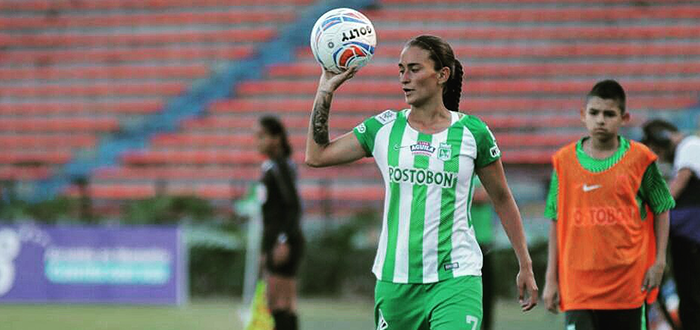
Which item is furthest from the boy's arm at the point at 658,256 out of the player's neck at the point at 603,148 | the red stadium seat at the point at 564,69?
the red stadium seat at the point at 564,69

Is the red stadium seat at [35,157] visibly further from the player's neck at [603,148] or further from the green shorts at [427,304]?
the green shorts at [427,304]

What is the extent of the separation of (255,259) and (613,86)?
10536 mm

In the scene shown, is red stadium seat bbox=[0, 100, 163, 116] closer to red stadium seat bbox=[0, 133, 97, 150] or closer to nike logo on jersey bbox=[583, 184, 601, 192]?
red stadium seat bbox=[0, 133, 97, 150]

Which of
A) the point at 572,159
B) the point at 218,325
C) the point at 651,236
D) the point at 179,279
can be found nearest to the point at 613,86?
the point at 572,159

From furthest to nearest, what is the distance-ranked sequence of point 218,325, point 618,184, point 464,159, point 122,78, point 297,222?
1. point 122,78
2. point 218,325
3. point 297,222
4. point 618,184
5. point 464,159

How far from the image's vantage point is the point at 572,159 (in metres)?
6.38

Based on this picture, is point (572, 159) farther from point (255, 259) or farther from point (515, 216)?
point (255, 259)

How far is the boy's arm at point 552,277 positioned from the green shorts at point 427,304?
1.35 meters

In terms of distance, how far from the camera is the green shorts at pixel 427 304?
16.3ft

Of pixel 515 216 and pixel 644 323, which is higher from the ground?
pixel 515 216

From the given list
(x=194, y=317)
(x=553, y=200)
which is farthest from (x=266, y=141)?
(x=194, y=317)

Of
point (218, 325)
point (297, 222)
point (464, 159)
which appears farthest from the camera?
point (218, 325)

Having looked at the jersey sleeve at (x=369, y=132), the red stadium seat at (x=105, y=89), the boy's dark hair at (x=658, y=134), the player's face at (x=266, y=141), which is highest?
the jersey sleeve at (x=369, y=132)

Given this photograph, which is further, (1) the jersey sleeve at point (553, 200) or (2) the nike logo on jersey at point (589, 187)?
(1) the jersey sleeve at point (553, 200)
